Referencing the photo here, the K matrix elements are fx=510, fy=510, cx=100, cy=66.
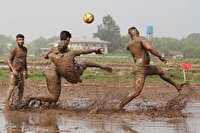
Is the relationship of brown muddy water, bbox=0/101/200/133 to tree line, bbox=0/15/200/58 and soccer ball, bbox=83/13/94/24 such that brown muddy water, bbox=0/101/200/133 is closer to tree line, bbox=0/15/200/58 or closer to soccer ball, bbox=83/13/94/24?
soccer ball, bbox=83/13/94/24

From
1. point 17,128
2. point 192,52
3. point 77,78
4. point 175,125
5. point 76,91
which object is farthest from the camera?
point 192,52

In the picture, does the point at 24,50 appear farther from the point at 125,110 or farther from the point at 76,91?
the point at 76,91

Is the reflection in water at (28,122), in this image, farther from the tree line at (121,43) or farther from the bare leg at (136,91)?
the tree line at (121,43)

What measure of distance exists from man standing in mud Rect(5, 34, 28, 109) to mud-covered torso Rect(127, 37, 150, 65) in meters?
2.51

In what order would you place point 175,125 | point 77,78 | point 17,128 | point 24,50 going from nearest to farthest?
point 17,128
point 175,125
point 77,78
point 24,50

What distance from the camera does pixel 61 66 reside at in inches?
429

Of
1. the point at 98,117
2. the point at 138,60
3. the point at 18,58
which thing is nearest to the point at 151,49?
the point at 138,60

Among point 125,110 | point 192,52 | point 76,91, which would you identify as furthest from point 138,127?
point 192,52

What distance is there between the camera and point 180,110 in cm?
1161

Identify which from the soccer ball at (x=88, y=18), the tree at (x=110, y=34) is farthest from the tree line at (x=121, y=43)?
the soccer ball at (x=88, y=18)

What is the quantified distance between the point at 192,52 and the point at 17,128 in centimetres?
11065

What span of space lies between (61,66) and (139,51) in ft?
5.77

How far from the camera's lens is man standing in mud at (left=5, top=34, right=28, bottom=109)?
1159cm

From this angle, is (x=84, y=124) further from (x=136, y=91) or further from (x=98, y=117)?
(x=136, y=91)
